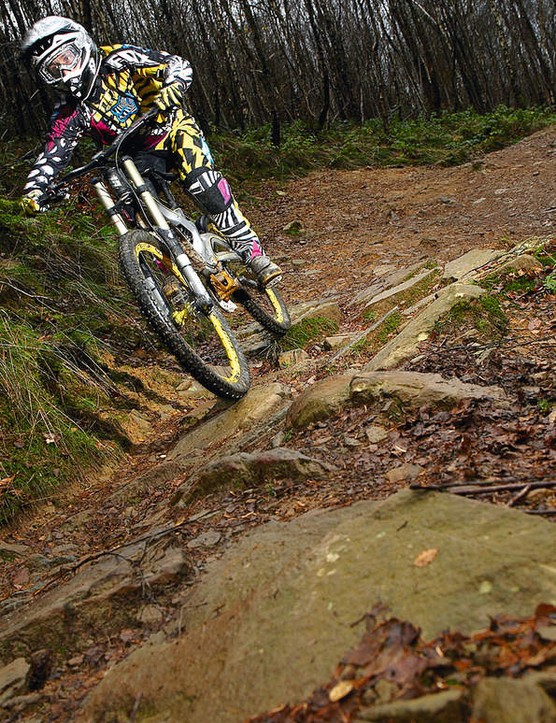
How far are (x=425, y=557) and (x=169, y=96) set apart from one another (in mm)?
4022

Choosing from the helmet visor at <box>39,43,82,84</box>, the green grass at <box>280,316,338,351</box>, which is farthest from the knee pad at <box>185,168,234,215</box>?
the green grass at <box>280,316,338,351</box>

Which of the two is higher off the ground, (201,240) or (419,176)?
(201,240)

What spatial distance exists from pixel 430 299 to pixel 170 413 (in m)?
2.27

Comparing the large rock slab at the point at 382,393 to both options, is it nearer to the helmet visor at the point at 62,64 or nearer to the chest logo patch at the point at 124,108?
the chest logo patch at the point at 124,108

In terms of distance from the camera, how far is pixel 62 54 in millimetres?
4203

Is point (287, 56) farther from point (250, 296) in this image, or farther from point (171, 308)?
point (171, 308)

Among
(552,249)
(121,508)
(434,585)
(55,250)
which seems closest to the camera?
(434,585)

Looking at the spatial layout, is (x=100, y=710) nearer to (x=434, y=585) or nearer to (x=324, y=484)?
(x=434, y=585)

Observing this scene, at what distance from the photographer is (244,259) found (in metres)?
5.17

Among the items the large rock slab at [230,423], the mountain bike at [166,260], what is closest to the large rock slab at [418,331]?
the large rock slab at [230,423]

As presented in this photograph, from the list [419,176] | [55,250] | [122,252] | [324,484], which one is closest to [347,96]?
[419,176]

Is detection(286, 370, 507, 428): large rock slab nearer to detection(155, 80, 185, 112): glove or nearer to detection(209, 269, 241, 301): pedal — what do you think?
detection(209, 269, 241, 301): pedal

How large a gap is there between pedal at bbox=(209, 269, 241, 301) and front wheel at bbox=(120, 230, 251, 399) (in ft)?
1.29

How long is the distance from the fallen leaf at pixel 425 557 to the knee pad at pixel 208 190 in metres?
3.87
